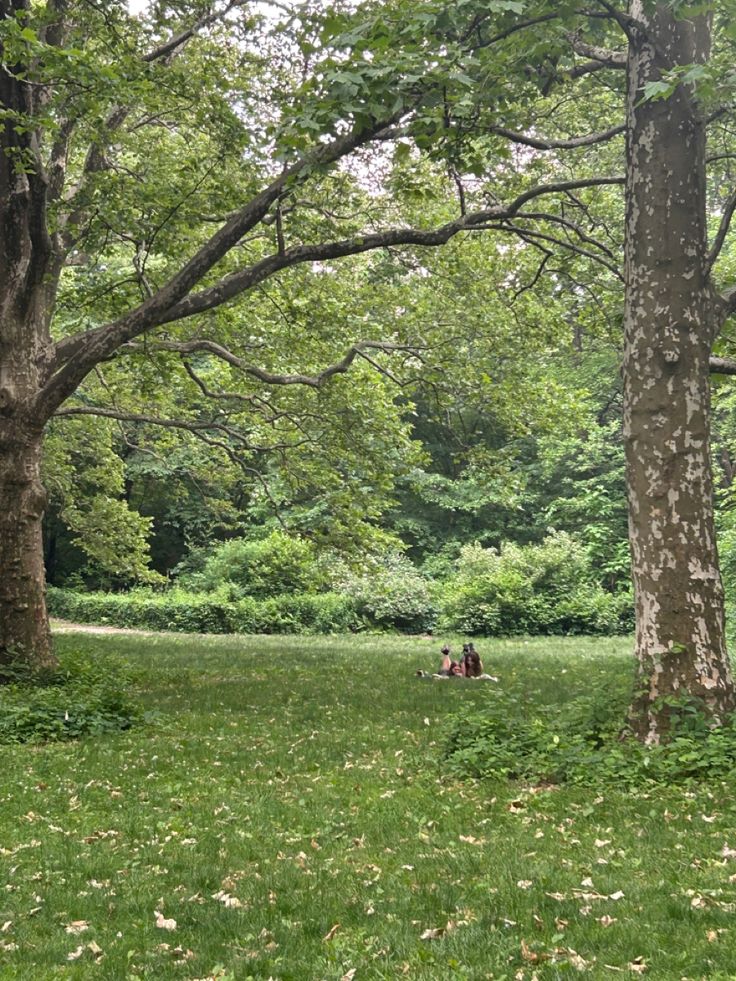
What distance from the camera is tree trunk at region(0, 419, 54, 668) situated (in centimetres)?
1203

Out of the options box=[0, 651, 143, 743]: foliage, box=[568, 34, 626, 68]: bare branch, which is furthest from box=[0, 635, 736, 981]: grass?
box=[568, 34, 626, 68]: bare branch

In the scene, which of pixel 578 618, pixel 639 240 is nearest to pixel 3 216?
pixel 639 240

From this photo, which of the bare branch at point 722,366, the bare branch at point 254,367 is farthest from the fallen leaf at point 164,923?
the bare branch at point 254,367

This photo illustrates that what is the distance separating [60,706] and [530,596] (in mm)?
20326

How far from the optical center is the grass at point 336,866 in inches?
159

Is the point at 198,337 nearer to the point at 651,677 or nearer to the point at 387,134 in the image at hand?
the point at 387,134

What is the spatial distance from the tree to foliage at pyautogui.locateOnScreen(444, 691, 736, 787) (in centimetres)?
28

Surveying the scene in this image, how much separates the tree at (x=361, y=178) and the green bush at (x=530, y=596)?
13.7 meters

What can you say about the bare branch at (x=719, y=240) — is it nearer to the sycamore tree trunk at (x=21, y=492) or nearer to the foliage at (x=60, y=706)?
the foliage at (x=60, y=706)

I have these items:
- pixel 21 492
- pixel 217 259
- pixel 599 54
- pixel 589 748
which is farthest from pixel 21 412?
pixel 589 748

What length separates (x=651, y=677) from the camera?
7430 millimetres

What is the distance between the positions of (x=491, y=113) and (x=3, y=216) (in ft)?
26.2

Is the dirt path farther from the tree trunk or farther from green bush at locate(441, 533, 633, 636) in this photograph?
the tree trunk

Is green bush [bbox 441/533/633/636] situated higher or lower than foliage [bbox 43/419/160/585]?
lower
